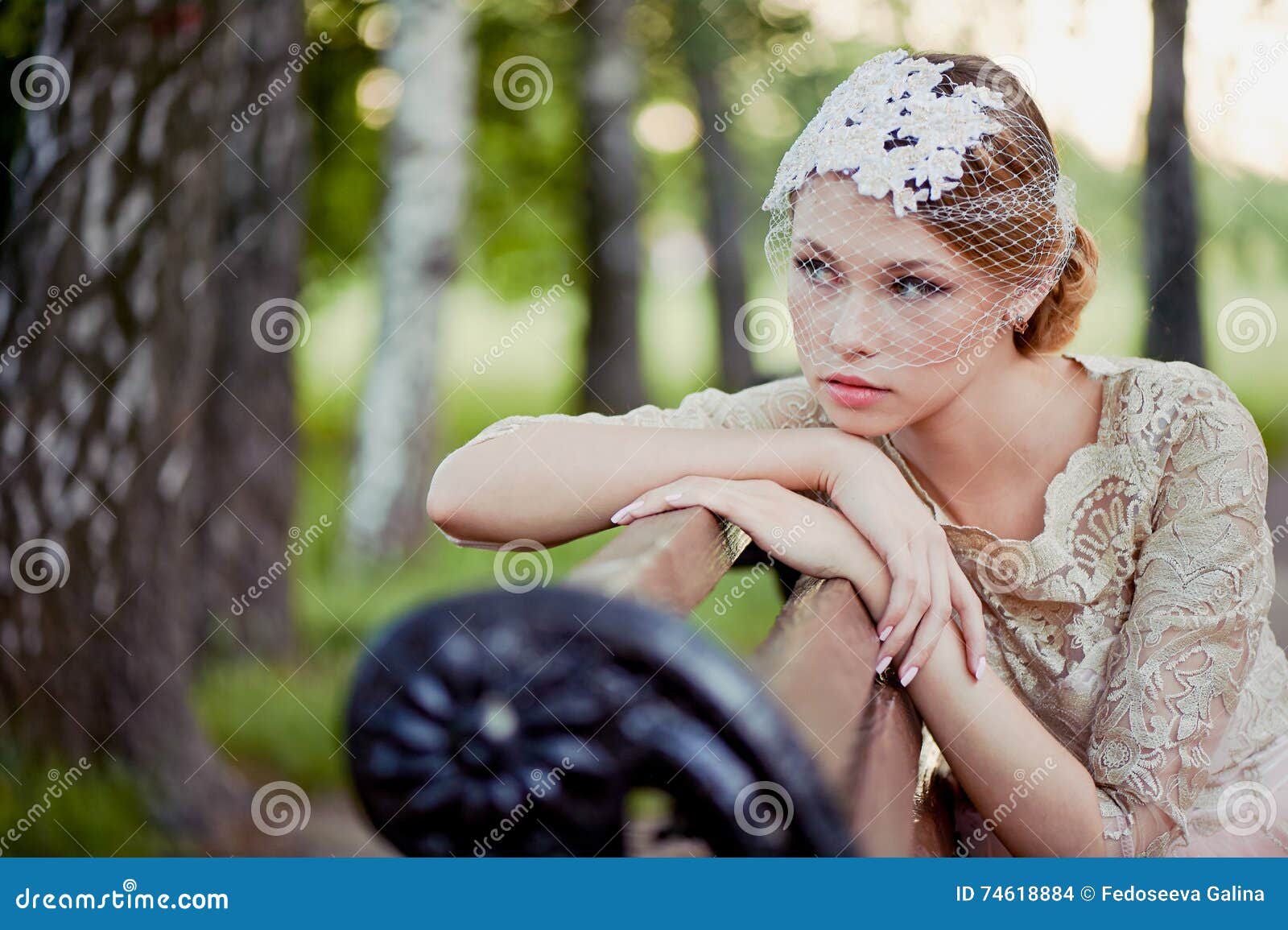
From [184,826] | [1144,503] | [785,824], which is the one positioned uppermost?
[785,824]

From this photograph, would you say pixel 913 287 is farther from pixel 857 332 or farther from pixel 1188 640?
pixel 1188 640

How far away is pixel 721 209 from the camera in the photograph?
17.5ft

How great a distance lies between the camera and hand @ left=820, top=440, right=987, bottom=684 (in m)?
1.10

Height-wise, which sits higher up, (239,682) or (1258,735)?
(1258,735)

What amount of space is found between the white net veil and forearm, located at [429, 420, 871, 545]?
4.9 inches

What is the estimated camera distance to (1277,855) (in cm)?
146

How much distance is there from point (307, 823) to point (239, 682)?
623 mm

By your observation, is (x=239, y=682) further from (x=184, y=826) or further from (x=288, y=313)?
(x=288, y=313)

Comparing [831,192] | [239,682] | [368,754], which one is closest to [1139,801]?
[831,192]

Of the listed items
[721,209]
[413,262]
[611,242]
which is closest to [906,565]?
[413,262]

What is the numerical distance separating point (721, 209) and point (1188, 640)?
4.34 m

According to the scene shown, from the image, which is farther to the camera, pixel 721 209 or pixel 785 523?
pixel 721 209

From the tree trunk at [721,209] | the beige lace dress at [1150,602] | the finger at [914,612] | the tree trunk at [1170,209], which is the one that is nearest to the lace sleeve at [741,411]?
the beige lace dress at [1150,602]

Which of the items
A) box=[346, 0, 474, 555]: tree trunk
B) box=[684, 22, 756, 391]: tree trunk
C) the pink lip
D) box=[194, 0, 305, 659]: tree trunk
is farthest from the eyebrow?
box=[346, 0, 474, 555]: tree trunk
